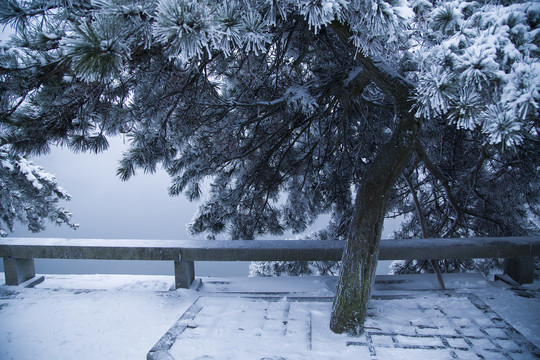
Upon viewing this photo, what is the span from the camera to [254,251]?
330 centimetres

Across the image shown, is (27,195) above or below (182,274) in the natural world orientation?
above

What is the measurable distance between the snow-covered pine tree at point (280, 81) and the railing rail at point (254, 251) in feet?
2.45

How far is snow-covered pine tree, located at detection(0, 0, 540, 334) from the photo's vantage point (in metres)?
1.24

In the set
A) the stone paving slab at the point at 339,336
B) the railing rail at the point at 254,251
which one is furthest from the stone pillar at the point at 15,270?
the stone paving slab at the point at 339,336

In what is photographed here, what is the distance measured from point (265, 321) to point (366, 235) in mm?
966

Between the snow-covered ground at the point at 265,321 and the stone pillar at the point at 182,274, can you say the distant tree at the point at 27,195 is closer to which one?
the snow-covered ground at the point at 265,321

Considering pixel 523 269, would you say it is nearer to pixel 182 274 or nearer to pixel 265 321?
pixel 265 321

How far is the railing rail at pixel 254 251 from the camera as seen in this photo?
3.24 meters

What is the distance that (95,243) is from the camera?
138 inches

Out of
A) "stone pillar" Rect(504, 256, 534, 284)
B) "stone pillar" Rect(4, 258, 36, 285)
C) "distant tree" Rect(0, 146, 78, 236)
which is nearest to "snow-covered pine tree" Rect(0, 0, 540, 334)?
"stone pillar" Rect(504, 256, 534, 284)

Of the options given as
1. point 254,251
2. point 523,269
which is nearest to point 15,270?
point 254,251

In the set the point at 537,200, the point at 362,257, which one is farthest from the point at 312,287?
the point at 537,200

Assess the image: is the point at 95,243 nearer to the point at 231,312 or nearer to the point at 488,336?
the point at 231,312

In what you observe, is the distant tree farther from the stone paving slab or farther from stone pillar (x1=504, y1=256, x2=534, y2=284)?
stone pillar (x1=504, y1=256, x2=534, y2=284)
